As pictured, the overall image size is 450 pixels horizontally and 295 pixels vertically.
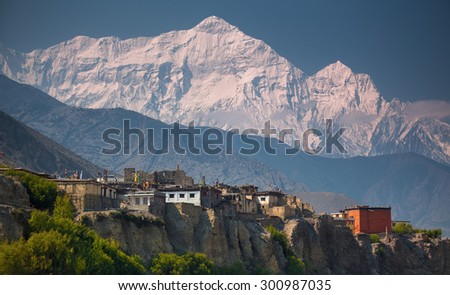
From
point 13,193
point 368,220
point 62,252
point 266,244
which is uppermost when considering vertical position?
point 13,193

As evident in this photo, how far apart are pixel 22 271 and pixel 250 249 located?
97.2ft

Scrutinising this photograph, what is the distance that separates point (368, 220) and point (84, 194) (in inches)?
1810

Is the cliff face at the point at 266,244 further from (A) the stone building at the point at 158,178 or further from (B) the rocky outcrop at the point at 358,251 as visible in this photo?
(A) the stone building at the point at 158,178

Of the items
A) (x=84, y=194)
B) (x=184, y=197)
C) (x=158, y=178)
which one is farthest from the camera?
(x=158, y=178)

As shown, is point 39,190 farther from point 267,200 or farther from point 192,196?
point 267,200

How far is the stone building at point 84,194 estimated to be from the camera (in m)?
50.8

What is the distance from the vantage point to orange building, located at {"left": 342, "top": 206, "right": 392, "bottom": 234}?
3565 inches

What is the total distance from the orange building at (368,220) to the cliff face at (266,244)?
11.8 feet

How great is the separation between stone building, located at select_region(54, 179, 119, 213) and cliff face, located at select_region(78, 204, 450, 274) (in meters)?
2.21

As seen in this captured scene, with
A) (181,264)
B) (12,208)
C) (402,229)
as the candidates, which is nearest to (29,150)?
(402,229)

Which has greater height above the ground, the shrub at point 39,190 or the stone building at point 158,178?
the stone building at point 158,178

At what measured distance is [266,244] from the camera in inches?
2480

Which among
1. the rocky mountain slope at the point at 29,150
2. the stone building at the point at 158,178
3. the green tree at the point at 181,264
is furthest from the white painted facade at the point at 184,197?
the rocky mountain slope at the point at 29,150
